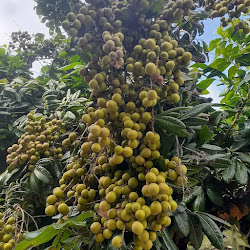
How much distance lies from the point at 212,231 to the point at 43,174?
2.67 ft

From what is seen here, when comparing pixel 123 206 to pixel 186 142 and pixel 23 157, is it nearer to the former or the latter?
pixel 186 142

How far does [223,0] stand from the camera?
142cm

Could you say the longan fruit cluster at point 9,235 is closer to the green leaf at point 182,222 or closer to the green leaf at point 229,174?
the green leaf at point 182,222

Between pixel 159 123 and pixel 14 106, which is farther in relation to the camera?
pixel 14 106

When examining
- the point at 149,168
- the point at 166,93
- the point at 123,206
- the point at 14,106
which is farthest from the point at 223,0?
the point at 14,106

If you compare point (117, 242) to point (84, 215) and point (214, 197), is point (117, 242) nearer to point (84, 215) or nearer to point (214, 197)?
point (84, 215)

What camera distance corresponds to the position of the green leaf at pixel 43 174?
1315mm

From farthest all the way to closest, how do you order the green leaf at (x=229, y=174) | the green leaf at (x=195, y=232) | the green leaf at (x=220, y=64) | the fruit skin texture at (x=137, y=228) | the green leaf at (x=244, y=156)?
1. the green leaf at (x=220, y=64)
2. the green leaf at (x=244, y=156)
3. the green leaf at (x=229, y=174)
4. the green leaf at (x=195, y=232)
5. the fruit skin texture at (x=137, y=228)

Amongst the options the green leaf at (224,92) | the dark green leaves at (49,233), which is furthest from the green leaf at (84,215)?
the green leaf at (224,92)

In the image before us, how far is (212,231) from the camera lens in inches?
41.8

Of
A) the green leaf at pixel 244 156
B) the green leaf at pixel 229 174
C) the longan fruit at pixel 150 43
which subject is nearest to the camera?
the longan fruit at pixel 150 43

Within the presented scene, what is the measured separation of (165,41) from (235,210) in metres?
0.93

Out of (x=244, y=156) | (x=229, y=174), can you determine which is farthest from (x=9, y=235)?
(x=244, y=156)

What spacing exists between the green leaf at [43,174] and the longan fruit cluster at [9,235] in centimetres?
21
